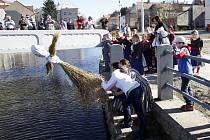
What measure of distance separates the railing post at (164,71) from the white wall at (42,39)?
1887cm

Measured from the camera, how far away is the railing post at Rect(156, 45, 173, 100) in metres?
8.03

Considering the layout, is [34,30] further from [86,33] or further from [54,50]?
[54,50]

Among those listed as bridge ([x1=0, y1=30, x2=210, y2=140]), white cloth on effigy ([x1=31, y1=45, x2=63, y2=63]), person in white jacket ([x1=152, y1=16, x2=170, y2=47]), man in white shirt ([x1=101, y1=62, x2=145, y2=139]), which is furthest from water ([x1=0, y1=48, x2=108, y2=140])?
person in white jacket ([x1=152, y1=16, x2=170, y2=47])

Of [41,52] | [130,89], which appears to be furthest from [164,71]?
[41,52]

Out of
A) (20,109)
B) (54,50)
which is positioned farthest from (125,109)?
(20,109)

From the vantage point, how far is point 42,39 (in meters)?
28.1

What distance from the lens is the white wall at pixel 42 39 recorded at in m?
27.8

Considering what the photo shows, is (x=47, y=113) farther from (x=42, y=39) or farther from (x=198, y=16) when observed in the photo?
(x=198, y=16)

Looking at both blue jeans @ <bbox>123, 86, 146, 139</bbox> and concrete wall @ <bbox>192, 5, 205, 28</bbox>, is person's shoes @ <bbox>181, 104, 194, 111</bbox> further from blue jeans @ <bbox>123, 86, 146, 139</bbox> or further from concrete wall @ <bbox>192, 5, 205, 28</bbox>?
concrete wall @ <bbox>192, 5, 205, 28</bbox>

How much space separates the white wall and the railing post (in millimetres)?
18868

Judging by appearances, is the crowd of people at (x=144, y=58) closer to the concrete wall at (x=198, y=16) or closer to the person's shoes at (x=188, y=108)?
the person's shoes at (x=188, y=108)

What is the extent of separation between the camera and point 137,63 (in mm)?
11047

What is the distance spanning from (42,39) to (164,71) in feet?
68.1

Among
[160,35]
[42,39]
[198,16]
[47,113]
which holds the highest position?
[198,16]
